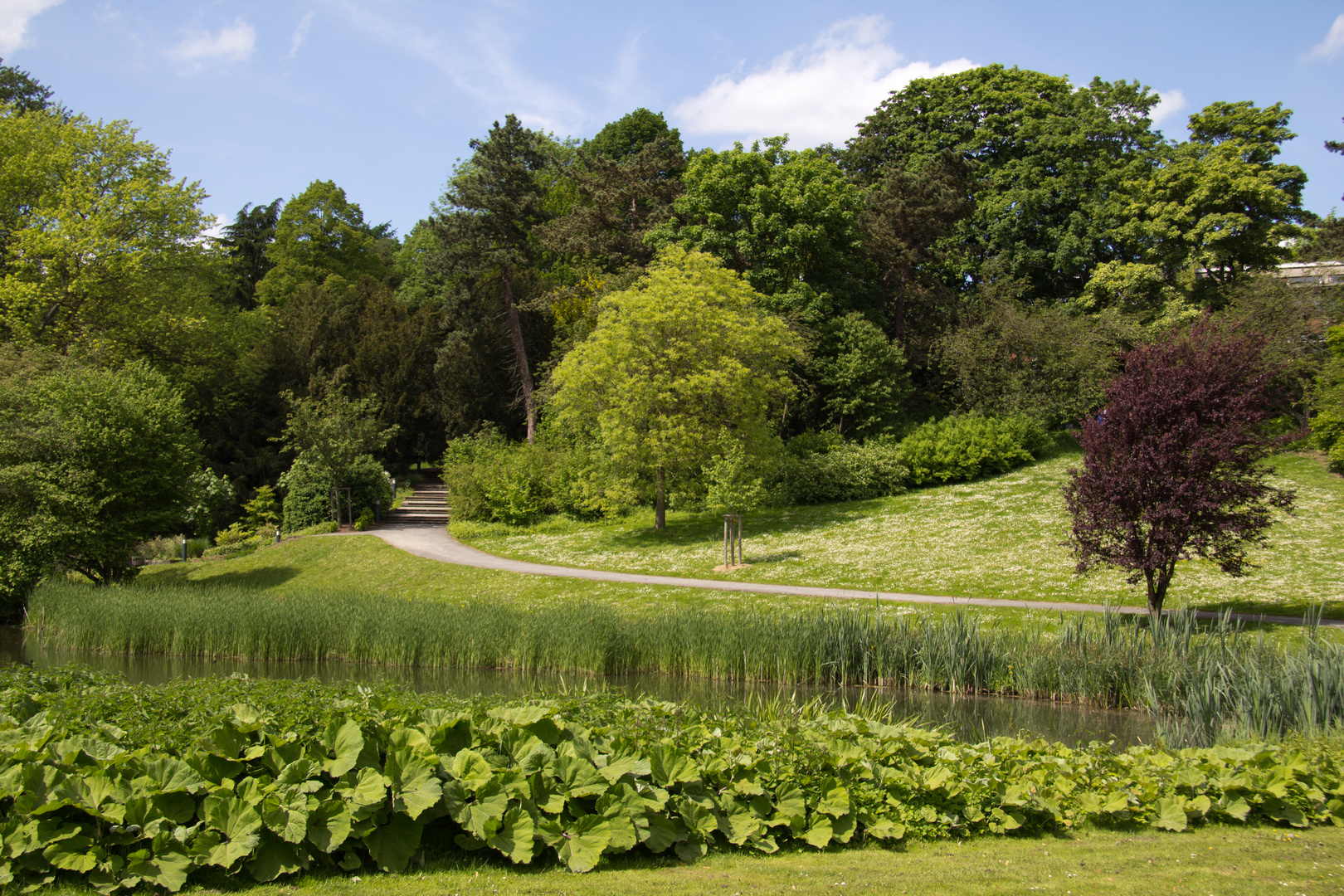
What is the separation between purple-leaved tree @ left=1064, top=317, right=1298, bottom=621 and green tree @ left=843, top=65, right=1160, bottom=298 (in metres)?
28.7

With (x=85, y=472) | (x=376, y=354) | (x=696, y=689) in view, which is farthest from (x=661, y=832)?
(x=376, y=354)

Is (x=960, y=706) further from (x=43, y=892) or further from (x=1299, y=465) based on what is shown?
(x=1299, y=465)

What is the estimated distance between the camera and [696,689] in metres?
13.7

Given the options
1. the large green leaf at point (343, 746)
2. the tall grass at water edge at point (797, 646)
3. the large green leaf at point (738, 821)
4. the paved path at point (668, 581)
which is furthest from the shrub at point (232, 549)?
the large green leaf at point (738, 821)

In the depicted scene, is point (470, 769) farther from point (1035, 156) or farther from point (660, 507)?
point (1035, 156)

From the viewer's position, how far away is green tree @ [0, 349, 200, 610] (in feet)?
72.5

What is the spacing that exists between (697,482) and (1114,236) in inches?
999

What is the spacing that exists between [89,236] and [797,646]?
34.0m

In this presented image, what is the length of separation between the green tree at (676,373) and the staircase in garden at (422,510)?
34.8 ft

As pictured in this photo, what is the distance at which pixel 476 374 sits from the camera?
1748 inches

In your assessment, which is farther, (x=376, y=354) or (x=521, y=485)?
(x=376, y=354)

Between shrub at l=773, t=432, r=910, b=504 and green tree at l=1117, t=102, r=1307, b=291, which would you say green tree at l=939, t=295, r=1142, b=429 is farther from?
shrub at l=773, t=432, r=910, b=504

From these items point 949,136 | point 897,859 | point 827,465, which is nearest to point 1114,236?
point 949,136

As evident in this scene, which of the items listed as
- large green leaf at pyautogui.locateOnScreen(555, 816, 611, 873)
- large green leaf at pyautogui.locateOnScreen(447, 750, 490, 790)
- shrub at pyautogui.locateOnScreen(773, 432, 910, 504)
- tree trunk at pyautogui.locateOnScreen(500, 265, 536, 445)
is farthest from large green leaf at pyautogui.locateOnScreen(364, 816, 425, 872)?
tree trunk at pyautogui.locateOnScreen(500, 265, 536, 445)
